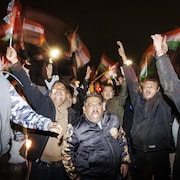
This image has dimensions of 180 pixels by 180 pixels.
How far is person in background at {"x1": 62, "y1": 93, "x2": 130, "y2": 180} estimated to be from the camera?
423 cm

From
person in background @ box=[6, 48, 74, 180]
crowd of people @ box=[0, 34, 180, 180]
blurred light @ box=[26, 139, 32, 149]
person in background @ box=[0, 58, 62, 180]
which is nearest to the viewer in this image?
person in background @ box=[0, 58, 62, 180]

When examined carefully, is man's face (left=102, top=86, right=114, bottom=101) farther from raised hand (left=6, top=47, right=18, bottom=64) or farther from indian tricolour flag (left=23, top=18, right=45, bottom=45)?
raised hand (left=6, top=47, right=18, bottom=64)

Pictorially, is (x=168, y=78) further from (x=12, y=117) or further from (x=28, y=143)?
(x=28, y=143)

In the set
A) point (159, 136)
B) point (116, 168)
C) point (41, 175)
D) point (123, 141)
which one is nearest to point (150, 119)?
point (159, 136)

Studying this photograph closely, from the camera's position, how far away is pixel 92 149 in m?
4.25

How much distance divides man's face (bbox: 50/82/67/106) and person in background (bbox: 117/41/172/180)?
1530 millimetres

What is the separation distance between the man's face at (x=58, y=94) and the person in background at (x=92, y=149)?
62cm

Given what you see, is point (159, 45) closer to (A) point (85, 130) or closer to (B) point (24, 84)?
(A) point (85, 130)

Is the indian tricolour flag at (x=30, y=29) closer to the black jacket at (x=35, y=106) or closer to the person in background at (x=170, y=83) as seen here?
the black jacket at (x=35, y=106)

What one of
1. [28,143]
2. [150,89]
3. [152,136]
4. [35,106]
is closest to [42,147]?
[28,143]

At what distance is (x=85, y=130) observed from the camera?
4293 millimetres

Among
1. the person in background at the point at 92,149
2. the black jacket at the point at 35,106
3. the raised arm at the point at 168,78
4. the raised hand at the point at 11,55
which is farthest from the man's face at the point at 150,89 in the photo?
the raised hand at the point at 11,55

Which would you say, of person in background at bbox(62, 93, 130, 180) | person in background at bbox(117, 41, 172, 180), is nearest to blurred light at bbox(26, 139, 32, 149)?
person in background at bbox(62, 93, 130, 180)

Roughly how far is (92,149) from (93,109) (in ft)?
1.96
